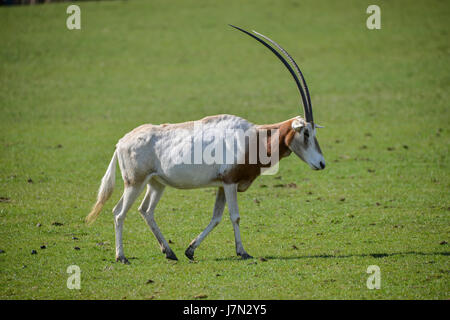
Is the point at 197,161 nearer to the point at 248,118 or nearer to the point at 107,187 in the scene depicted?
the point at 107,187

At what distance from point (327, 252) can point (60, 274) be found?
439 centimetres

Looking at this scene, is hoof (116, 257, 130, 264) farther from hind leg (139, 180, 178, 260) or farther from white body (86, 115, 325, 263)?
hind leg (139, 180, 178, 260)

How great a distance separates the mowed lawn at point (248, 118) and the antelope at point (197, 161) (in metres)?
0.73

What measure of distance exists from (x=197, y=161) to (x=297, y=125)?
5.78 ft

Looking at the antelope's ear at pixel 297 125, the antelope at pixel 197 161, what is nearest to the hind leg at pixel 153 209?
the antelope at pixel 197 161

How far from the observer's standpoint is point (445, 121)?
20.8 metres

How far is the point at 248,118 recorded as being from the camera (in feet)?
71.5

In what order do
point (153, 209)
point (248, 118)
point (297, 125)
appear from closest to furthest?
point (297, 125) → point (153, 209) → point (248, 118)

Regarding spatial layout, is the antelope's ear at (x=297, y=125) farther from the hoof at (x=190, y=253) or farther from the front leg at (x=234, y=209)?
the hoof at (x=190, y=253)

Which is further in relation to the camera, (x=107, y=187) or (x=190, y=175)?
(x=107, y=187)

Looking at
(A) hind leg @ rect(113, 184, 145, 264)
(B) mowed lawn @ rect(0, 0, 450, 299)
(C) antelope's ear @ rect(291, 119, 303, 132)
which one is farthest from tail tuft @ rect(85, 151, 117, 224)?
(C) antelope's ear @ rect(291, 119, 303, 132)

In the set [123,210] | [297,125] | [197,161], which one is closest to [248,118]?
[297,125]

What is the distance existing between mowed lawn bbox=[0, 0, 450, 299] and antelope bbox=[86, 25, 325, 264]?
73 cm

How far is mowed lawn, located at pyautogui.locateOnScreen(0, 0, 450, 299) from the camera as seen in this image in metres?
8.99
